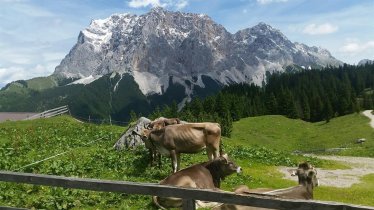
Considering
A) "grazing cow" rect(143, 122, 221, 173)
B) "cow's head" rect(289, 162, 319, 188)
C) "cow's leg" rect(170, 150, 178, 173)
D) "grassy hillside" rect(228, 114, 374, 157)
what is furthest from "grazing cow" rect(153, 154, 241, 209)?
"grassy hillside" rect(228, 114, 374, 157)

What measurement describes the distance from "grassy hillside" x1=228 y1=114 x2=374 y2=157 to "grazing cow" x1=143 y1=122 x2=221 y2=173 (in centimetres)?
8176

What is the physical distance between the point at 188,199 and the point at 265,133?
124872 mm

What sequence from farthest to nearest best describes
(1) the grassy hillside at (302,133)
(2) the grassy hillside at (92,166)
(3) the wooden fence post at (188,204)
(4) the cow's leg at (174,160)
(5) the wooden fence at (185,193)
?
(1) the grassy hillside at (302,133), (4) the cow's leg at (174,160), (2) the grassy hillside at (92,166), (3) the wooden fence post at (188,204), (5) the wooden fence at (185,193)

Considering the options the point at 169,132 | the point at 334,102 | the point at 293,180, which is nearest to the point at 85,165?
the point at 169,132

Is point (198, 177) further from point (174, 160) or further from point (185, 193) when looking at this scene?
point (185, 193)

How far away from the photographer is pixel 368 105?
175m

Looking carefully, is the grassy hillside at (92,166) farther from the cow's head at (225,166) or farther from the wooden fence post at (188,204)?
the wooden fence post at (188,204)

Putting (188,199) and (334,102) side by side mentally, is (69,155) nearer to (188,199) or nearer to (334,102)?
(188,199)

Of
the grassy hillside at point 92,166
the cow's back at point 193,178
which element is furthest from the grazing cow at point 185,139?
the cow's back at point 193,178

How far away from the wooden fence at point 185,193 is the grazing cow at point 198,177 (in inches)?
244

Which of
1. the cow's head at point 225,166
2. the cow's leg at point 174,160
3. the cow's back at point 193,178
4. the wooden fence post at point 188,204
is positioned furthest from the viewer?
the cow's leg at point 174,160

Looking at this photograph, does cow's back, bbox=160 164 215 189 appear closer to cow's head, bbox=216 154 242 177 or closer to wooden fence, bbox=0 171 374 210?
cow's head, bbox=216 154 242 177

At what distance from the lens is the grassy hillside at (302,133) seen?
372ft

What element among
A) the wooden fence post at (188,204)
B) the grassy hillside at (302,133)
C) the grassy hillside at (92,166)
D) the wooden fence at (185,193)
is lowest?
the grassy hillside at (302,133)
